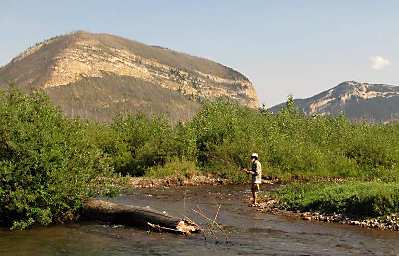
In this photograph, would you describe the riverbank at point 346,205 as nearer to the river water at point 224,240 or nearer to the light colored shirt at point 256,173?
the river water at point 224,240

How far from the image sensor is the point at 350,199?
24328 mm

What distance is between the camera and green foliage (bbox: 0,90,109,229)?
829 inches

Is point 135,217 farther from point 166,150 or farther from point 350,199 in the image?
point 166,150

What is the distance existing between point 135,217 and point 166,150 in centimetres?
2496

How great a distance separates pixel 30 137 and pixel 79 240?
5.13 meters

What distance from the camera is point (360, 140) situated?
48.4 meters

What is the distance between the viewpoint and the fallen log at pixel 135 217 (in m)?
20.5

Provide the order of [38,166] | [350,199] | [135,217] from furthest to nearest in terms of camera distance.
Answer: [350,199] → [135,217] → [38,166]

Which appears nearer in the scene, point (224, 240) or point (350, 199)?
point (224, 240)

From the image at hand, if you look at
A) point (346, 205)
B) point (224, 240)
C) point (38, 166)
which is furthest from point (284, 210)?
point (38, 166)

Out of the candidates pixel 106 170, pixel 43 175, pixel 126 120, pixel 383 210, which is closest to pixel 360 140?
pixel 126 120

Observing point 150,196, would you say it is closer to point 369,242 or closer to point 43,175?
point 43,175

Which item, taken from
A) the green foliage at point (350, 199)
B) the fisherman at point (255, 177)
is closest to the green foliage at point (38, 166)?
the fisherman at point (255, 177)

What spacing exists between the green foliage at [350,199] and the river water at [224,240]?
6.10 feet
